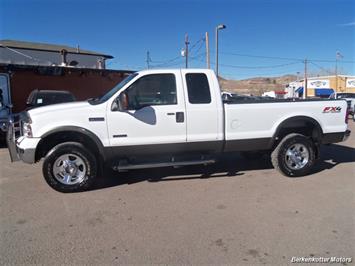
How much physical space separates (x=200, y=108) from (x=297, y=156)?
7.05 ft

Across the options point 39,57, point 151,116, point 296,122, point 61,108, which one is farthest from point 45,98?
point 39,57

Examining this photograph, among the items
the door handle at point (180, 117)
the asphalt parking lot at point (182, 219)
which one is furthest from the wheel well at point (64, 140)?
the door handle at point (180, 117)

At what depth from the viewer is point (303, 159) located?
20.2 ft

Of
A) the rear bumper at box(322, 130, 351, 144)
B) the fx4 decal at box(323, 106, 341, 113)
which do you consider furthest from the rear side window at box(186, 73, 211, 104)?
the rear bumper at box(322, 130, 351, 144)

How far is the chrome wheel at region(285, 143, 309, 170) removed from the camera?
609 cm

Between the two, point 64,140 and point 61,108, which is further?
point 64,140

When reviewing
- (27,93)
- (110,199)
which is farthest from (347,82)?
(110,199)

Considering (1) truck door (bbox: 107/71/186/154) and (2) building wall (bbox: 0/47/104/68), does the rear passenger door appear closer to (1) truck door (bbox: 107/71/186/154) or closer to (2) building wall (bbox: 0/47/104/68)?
(1) truck door (bbox: 107/71/186/154)

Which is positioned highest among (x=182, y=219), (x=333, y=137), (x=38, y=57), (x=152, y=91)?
(x=38, y=57)

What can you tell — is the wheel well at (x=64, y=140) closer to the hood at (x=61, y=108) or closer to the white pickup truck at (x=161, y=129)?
the white pickup truck at (x=161, y=129)

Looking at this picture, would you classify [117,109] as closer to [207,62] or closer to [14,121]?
[14,121]

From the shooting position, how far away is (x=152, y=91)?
558 centimetres

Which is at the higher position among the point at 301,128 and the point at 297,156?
the point at 301,128

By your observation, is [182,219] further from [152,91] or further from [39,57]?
[39,57]
